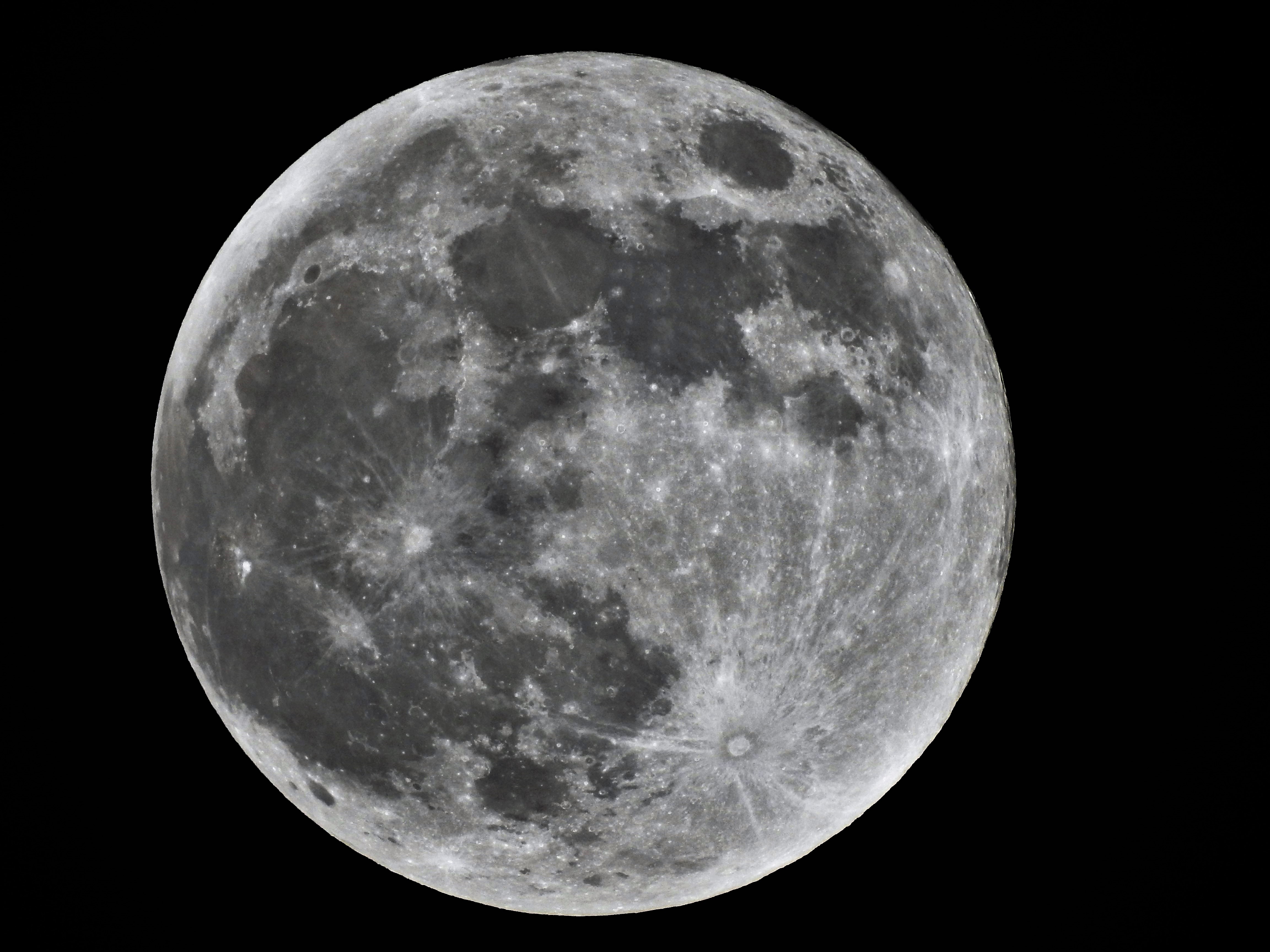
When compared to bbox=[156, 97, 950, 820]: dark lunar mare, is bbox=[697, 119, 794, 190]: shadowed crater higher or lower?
higher

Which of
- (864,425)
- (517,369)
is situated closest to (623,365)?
(517,369)

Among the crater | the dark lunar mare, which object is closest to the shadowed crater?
the dark lunar mare

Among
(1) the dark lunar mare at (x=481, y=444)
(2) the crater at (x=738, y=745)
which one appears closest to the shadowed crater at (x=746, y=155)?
(1) the dark lunar mare at (x=481, y=444)

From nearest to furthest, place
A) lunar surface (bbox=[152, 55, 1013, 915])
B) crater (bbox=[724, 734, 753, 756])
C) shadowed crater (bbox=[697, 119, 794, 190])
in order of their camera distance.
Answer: lunar surface (bbox=[152, 55, 1013, 915]), crater (bbox=[724, 734, 753, 756]), shadowed crater (bbox=[697, 119, 794, 190])

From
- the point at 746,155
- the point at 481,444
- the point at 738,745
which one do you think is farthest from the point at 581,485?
the point at 746,155

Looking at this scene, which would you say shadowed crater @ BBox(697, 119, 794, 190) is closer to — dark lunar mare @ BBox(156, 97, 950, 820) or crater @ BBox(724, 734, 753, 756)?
dark lunar mare @ BBox(156, 97, 950, 820)

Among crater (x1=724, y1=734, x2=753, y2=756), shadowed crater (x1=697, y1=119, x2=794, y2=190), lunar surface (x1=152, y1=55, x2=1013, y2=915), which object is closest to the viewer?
lunar surface (x1=152, y1=55, x2=1013, y2=915)

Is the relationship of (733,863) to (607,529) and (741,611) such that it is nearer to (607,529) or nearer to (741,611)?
(741,611)

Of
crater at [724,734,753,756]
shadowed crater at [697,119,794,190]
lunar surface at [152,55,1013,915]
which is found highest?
shadowed crater at [697,119,794,190]

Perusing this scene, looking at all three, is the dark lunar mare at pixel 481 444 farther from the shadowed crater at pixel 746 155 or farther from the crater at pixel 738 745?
the crater at pixel 738 745
